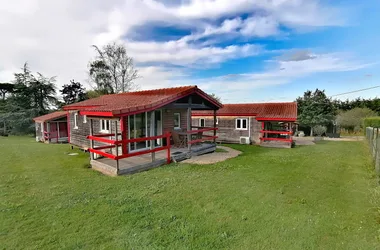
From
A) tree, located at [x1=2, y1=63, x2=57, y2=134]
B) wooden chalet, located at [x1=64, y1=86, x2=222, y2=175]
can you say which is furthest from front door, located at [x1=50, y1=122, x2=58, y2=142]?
tree, located at [x1=2, y1=63, x2=57, y2=134]

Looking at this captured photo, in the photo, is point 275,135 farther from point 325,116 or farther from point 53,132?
point 53,132

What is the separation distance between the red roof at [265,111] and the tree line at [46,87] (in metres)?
14.6

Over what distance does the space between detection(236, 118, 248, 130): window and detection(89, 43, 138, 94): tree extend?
16.4 meters

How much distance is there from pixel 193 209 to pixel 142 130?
583 cm

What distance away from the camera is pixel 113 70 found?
26.6m

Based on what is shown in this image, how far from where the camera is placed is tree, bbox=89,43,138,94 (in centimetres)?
2620

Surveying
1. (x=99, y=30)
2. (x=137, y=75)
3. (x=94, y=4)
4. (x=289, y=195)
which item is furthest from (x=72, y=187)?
(x=137, y=75)

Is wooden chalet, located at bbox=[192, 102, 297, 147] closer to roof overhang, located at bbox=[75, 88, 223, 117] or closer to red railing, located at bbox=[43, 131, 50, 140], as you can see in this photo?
roof overhang, located at bbox=[75, 88, 223, 117]

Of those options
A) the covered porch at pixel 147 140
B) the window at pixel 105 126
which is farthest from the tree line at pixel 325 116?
the window at pixel 105 126

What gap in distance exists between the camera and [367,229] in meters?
3.46

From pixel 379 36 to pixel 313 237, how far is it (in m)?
16.7

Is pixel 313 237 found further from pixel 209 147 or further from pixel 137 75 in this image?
pixel 137 75

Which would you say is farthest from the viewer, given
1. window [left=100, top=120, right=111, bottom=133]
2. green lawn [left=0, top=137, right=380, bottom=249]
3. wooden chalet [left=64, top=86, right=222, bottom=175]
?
window [left=100, top=120, right=111, bottom=133]

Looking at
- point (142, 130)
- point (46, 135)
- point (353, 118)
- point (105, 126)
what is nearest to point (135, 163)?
point (142, 130)
